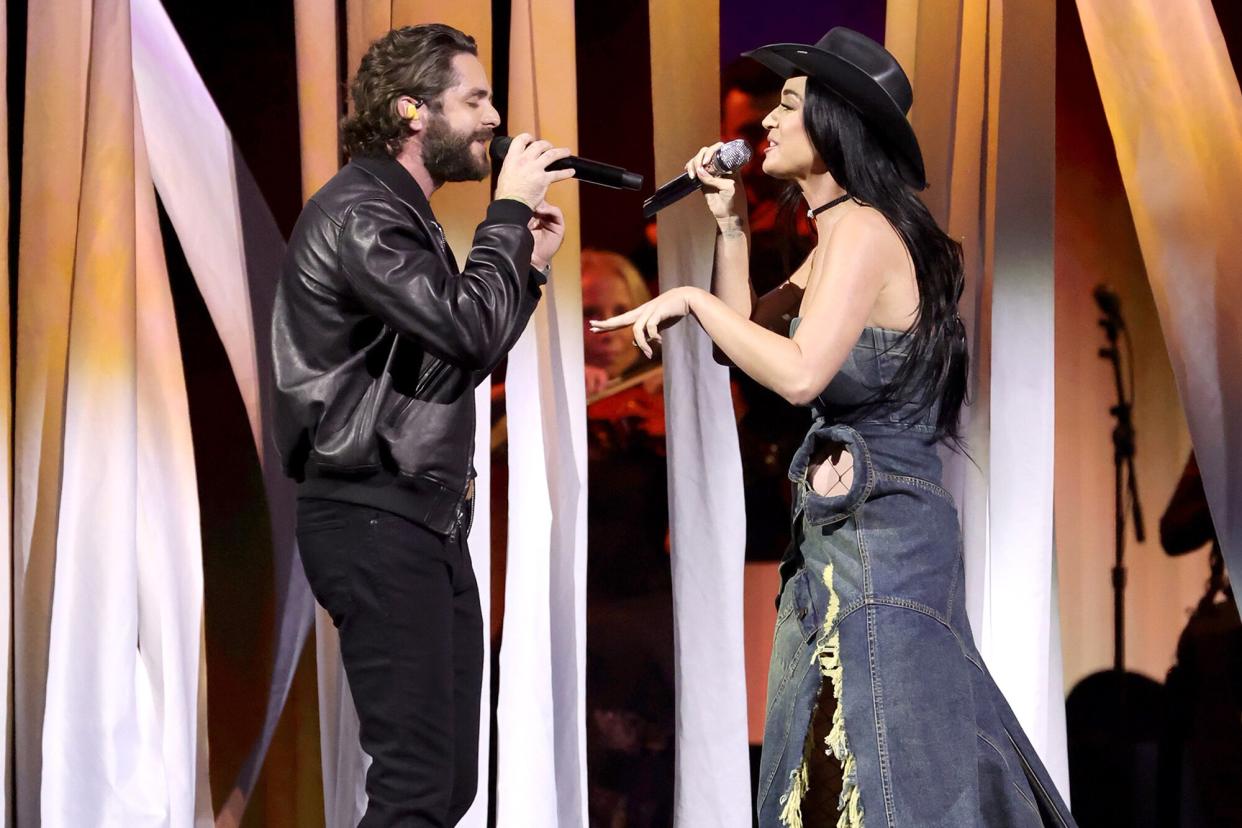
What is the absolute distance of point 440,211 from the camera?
258 cm

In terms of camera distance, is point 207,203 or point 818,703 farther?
point 207,203

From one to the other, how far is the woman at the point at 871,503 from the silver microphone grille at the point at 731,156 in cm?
12

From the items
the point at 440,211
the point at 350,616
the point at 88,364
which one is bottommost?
the point at 350,616

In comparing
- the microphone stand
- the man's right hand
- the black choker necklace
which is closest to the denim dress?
the black choker necklace

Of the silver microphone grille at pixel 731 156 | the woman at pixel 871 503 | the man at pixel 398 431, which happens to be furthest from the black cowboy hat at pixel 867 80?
the man at pixel 398 431

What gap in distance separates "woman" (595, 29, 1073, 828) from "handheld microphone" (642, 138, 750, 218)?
0.12 meters

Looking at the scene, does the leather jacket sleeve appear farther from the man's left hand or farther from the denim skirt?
the denim skirt

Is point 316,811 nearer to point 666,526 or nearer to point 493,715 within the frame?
point 493,715

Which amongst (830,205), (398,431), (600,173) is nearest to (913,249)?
(830,205)

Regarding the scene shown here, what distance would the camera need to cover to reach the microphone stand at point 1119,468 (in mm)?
2516

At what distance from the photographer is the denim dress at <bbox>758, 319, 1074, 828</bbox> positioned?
1530 mm

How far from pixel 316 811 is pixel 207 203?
135cm

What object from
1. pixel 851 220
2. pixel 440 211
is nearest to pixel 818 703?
pixel 851 220

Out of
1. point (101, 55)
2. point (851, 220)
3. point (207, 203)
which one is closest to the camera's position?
point (851, 220)
